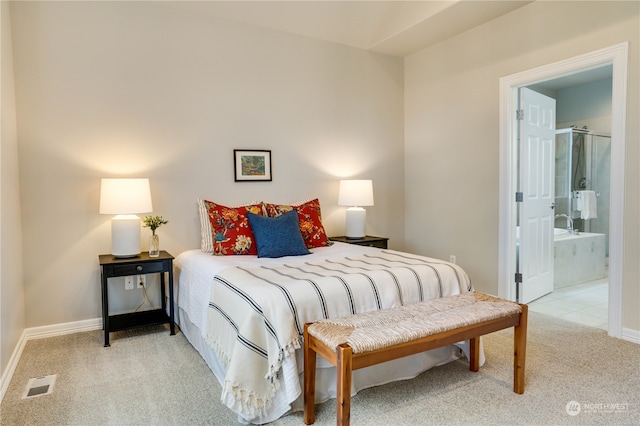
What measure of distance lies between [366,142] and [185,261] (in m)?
2.44

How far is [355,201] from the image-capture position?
13.6 ft

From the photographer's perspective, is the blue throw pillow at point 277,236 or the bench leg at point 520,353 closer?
the bench leg at point 520,353

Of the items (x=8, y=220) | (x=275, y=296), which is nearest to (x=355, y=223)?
(x=275, y=296)

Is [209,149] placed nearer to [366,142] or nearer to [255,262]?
[255,262]

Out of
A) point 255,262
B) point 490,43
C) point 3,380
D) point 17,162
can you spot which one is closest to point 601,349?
point 255,262

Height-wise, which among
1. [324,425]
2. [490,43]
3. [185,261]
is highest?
[490,43]

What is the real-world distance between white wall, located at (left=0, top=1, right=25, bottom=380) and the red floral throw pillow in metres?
1.33

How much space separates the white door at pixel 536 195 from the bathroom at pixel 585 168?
39.3 inches

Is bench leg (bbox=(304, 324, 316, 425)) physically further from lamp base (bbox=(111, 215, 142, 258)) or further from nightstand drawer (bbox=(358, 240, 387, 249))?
nightstand drawer (bbox=(358, 240, 387, 249))

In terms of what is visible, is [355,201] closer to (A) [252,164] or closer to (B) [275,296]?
(A) [252,164]

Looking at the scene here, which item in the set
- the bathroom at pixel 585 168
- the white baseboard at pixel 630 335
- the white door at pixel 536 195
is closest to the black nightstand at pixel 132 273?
the white door at pixel 536 195

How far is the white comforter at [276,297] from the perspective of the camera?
6.19 feet

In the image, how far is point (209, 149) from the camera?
12.2ft

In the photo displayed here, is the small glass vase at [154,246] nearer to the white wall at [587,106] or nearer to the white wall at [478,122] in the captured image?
the white wall at [478,122]
